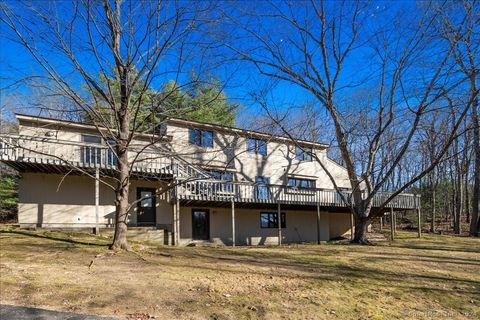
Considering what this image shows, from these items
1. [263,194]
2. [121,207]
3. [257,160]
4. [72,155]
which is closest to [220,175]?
[263,194]

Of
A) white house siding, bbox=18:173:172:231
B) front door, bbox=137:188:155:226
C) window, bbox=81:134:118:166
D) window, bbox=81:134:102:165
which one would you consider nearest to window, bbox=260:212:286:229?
front door, bbox=137:188:155:226

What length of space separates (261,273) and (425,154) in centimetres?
3138

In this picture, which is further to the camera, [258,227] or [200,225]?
[258,227]

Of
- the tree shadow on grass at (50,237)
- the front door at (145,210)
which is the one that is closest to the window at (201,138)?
the front door at (145,210)

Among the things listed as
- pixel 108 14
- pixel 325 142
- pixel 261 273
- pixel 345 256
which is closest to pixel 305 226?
pixel 325 142

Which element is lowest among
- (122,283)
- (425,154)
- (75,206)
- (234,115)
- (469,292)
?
(469,292)

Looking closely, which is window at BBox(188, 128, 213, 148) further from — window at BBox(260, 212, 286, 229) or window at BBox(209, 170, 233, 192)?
window at BBox(260, 212, 286, 229)

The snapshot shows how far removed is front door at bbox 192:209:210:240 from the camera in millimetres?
20648

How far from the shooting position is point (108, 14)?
9875 mm

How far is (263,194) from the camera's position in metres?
22.1

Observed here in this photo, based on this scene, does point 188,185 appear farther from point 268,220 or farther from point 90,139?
point 268,220

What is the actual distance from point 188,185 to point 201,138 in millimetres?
3966

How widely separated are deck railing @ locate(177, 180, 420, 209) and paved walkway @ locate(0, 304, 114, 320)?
11316 mm

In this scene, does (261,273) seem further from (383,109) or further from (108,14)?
(383,109)
